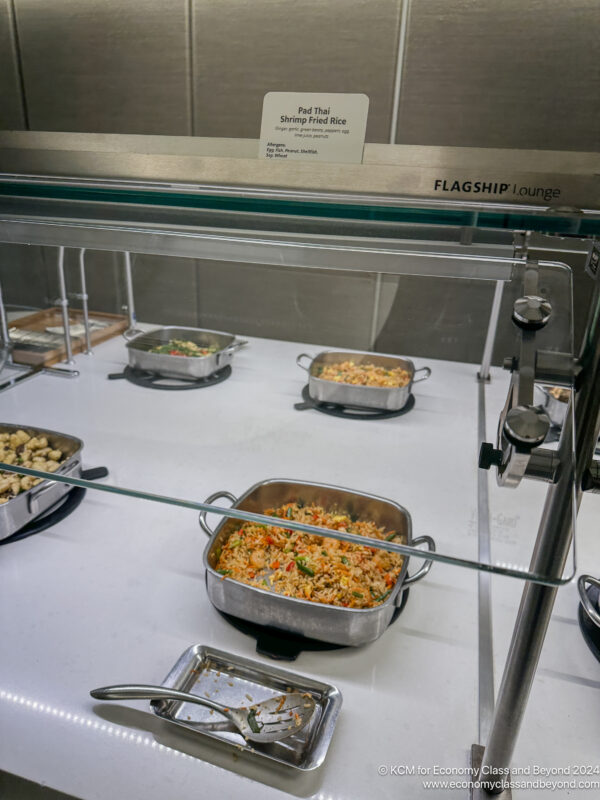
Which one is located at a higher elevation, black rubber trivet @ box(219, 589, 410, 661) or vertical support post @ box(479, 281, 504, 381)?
vertical support post @ box(479, 281, 504, 381)

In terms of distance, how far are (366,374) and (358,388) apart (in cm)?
4

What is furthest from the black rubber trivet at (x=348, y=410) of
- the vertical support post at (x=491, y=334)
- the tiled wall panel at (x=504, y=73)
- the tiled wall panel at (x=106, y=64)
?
the tiled wall panel at (x=106, y=64)

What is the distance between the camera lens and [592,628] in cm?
81

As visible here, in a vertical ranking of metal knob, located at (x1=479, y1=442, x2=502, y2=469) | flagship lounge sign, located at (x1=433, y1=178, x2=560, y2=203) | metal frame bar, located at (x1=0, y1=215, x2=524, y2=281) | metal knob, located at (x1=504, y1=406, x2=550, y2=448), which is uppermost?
flagship lounge sign, located at (x1=433, y1=178, x2=560, y2=203)

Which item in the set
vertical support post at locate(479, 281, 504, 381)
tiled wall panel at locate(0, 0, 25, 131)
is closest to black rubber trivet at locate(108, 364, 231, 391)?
vertical support post at locate(479, 281, 504, 381)

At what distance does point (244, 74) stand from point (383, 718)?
75.1 inches

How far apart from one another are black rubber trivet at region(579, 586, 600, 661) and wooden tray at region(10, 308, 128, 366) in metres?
0.96

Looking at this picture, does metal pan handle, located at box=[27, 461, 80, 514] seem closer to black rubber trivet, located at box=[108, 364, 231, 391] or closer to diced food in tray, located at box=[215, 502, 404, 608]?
black rubber trivet, located at box=[108, 364, 231, 391]

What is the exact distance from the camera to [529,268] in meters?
0.60

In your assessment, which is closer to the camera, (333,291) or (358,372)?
(333,291)

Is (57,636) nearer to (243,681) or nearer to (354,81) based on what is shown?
(243,681)

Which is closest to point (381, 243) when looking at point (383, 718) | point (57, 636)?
point (383, 718)

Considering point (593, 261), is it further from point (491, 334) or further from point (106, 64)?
point (106, 64)

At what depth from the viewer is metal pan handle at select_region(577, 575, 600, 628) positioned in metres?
0.74
